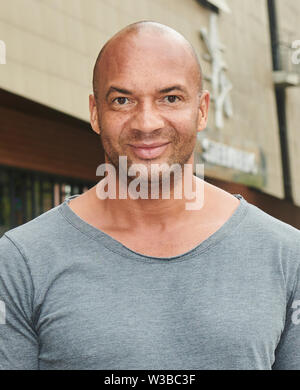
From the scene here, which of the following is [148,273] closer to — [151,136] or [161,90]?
[151,136]

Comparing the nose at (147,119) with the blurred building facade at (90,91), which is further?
the blurred building facade at (90,91)

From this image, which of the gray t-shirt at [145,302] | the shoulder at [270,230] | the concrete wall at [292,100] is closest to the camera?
the gray t-shirt at [145,302]

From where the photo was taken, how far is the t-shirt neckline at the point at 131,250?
2723 millimetres

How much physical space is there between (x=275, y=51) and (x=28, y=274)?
95.1ft

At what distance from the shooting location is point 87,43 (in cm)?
1806

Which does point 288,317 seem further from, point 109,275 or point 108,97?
point 108,97

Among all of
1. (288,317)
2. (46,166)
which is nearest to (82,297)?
(288,317)

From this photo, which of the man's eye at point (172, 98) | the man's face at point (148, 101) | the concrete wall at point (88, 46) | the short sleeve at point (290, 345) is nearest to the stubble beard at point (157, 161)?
the man's face at point (148, 101)

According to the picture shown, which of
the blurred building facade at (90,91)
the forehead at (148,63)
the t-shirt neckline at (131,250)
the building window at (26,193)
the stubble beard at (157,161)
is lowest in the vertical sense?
the t-shirt neckline at (131,250)

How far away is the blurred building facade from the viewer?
16453mm

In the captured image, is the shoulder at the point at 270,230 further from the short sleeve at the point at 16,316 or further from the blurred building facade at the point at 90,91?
the blurred building facade at the point at 90,91

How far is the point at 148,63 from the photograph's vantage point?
264 centimetres

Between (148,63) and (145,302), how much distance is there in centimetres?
78

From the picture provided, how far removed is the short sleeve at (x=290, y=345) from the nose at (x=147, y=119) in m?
0.72
